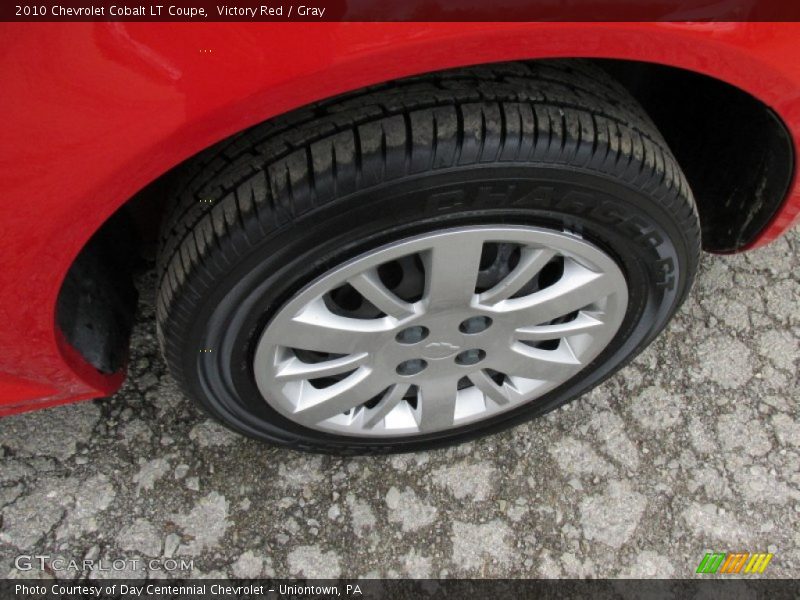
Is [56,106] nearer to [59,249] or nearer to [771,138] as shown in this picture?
[59,249]

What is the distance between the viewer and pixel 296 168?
1.01 meters

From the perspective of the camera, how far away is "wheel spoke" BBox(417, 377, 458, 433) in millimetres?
1460

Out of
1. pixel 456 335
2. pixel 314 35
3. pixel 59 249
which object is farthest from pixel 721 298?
pixel 59 249

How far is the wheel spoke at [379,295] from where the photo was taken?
3.78 ft

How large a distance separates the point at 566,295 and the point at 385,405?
0.45m

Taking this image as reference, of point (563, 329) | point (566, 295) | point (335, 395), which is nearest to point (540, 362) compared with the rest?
point (563, 329)

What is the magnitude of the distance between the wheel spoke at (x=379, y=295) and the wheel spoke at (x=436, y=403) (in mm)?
265

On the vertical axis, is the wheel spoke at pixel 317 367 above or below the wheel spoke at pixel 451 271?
below

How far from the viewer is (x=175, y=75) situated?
2.70ft

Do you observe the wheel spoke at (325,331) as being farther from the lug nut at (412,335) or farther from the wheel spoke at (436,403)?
the wheel spoke at (436,403)

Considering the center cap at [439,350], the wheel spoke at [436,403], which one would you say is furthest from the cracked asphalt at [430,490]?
the center cap at [439,350]

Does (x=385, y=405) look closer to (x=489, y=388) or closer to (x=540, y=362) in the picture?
(x=489, y=388)

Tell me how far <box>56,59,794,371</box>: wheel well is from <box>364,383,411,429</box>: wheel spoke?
55 cm

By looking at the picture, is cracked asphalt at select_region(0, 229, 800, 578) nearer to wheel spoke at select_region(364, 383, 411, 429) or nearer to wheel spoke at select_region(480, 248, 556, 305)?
wheel spoke at select_region(364, 383, 411, 429)
